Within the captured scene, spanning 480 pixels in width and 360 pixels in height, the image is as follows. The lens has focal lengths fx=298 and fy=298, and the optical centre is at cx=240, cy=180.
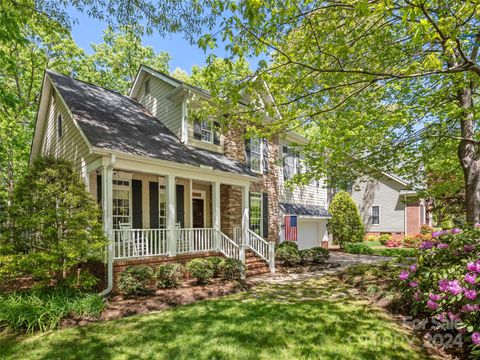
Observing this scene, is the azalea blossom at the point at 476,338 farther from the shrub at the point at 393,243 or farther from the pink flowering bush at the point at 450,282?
the shrub at the point at 393,243

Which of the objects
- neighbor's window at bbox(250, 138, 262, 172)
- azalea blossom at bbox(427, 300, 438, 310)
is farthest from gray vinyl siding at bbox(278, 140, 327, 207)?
azalea blossom at bbox(427, 300, 438, 310)

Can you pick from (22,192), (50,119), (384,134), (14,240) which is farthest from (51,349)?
(50,119)

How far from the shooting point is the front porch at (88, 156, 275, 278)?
27.1ft

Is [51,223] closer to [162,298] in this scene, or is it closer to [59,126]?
[162,298]

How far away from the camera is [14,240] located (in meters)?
6.65

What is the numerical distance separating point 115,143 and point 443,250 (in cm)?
813

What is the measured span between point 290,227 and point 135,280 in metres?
9.69

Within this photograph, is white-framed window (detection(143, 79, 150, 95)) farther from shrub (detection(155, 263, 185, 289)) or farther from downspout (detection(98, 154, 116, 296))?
shrub (detection(155, 263, 185, 289))

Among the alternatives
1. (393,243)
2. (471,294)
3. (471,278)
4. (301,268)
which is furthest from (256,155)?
(393,243)

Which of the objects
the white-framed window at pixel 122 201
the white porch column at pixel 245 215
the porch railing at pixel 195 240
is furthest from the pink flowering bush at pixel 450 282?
the white-framed window at pixel 122 201

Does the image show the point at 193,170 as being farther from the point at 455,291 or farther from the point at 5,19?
the point at 455,291

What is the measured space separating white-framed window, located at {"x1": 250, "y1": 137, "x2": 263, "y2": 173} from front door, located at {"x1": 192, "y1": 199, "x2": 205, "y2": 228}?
299cm

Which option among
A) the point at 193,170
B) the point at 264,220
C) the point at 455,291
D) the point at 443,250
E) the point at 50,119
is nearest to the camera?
the point at 455,291

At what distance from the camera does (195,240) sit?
10.1 metres
